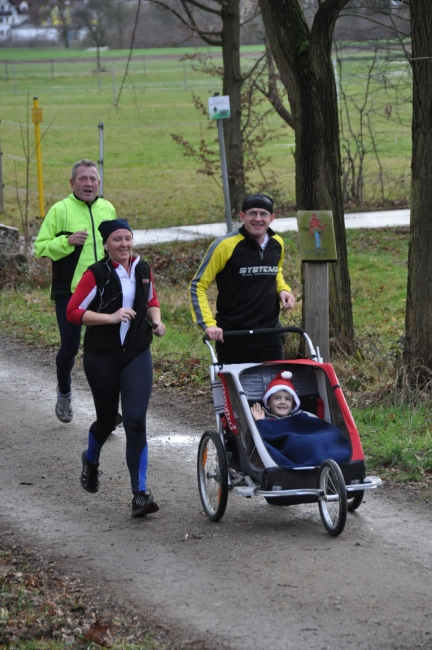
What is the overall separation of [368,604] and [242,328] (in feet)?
7.59

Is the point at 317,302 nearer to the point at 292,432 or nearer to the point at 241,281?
the point at 241,281

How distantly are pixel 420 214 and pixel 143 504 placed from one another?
3849mm

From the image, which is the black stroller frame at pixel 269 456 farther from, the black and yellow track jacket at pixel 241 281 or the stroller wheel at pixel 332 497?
the black and yellow track jacket at pixel 241 281

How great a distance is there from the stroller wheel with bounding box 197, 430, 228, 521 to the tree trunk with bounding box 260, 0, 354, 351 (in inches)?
162

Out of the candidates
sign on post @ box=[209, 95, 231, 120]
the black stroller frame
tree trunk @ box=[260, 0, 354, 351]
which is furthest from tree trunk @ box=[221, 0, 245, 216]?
the black stroller frame

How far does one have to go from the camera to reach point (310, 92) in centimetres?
938

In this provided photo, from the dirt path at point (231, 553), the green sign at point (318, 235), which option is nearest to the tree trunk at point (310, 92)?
the green sign at point (318, 235)

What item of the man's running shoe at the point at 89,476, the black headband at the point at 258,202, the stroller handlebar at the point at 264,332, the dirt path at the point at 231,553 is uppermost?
the black headband at the point at 258,202

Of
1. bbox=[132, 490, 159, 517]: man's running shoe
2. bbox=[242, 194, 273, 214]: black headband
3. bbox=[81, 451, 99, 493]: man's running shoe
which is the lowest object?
bbox=[132, 490, 159, 517]: man's running shoe

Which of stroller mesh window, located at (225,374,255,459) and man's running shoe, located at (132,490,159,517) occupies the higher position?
stroller mesh window, located at (225,374,255,459)

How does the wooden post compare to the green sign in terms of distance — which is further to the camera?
the wooden post

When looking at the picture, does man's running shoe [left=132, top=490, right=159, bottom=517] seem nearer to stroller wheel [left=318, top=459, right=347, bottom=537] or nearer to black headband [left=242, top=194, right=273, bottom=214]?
stroller wheel [left=318, top=459, right=347, bottom=537]

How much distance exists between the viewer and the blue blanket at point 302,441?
5555 millimetres

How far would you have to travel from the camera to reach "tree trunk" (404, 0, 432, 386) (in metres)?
8.20
